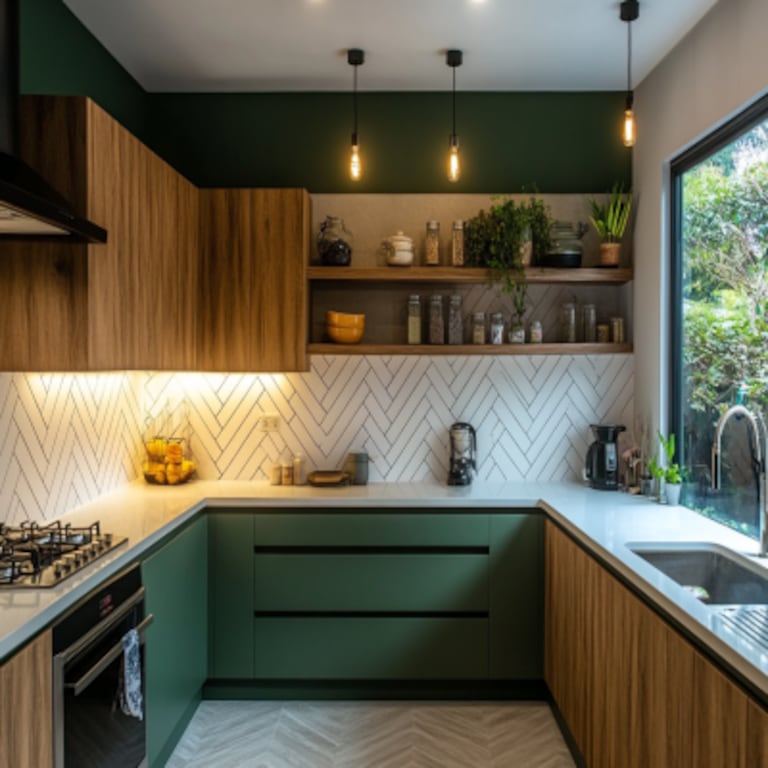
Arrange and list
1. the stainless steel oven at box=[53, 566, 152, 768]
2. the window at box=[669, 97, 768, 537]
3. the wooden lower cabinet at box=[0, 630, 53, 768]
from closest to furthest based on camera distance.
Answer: the wooden lower cabinet at box=[0, 630, 53, 768] < the stainless steel oven at box=[53, 566, 152, 768] < the window at box=[669, 97, 768, 537]

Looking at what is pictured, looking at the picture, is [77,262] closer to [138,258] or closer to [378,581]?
[138,258]

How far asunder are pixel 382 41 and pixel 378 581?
2.37 metres

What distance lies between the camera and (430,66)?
3590 mm

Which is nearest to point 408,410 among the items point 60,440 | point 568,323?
point 568,323

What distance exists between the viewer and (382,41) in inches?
130

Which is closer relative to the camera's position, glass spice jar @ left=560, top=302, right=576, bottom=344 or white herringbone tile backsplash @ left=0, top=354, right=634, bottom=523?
glass spice jar @ left=560, top=302, right=576, bottom=344

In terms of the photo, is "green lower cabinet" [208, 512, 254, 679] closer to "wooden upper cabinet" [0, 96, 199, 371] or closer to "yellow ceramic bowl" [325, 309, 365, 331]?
"wooden upper cabinet" [0, 96, 199, 371]

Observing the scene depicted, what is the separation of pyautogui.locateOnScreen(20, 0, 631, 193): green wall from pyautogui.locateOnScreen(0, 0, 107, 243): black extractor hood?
1715 mm

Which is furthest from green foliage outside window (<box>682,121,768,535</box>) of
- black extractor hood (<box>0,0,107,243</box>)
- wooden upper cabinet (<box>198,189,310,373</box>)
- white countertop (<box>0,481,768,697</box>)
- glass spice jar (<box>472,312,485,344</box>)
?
black extractor hood (<box>0,0,107,243</box>)

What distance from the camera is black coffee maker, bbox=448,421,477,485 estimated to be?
375cm

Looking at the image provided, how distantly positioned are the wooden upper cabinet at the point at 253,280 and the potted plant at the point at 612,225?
4.80ft

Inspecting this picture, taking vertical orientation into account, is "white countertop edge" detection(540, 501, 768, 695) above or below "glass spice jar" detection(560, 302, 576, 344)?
below

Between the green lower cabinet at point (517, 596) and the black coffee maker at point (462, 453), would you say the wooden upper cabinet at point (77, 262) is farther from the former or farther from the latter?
the green lower cabinet at point (517, 596)

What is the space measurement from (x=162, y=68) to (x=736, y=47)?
2.50 meters
